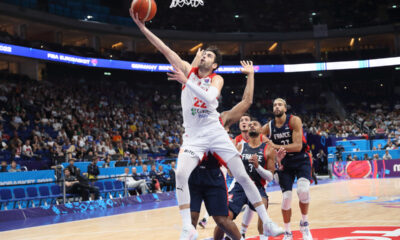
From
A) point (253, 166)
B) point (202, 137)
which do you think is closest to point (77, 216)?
point (253, 166)

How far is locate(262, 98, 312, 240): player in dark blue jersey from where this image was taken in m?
7.16

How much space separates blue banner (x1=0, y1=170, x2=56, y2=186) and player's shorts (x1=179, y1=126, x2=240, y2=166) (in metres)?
9.61

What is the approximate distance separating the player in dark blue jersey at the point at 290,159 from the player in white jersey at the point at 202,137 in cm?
217

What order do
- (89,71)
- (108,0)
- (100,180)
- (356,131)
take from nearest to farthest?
(100,180) → (356,131) → (89,71) → (108,0)

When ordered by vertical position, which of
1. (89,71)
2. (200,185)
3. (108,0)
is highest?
(108,0)

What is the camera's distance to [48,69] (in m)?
32.2

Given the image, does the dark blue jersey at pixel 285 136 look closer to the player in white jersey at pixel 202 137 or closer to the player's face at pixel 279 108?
the player's face at pixel 279 108

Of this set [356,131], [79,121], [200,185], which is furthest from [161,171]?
[356,131]

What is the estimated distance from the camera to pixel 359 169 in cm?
2600

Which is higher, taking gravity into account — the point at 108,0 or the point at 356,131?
the point at 108,0

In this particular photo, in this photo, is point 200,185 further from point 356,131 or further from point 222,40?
point 222,40

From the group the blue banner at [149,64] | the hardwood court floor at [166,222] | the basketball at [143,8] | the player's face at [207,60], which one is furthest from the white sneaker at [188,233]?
the blue banner at [149,64]

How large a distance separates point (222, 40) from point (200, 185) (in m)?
34.7

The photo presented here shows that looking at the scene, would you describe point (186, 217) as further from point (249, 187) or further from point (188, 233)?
point (249, 187)
